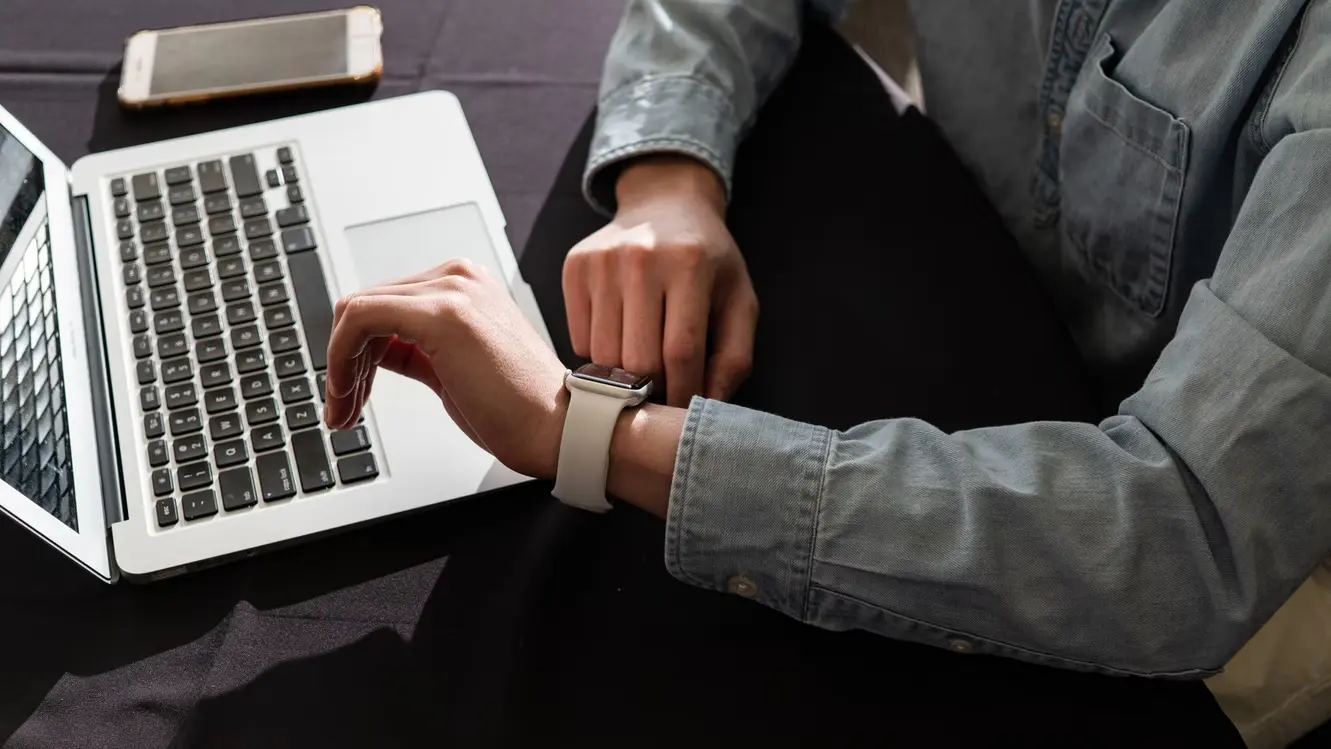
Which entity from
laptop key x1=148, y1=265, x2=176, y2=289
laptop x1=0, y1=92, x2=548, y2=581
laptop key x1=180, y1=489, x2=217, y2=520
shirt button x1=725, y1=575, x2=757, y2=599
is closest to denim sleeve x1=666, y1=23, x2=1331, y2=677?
shirt button x1=725, y1=575, x2=757, y2=599

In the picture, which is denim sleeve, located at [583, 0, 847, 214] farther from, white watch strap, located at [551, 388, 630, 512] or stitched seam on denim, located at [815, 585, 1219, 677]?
stitched seam on denim, located at [815, 585, 1219, 677]

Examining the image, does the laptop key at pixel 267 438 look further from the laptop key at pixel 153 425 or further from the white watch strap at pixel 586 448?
the white watch strap at pixel 586 448

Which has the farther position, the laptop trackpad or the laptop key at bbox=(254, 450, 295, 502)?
the laptop trackpad

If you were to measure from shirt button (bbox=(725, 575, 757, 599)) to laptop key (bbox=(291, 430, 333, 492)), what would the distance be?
0.22 metres

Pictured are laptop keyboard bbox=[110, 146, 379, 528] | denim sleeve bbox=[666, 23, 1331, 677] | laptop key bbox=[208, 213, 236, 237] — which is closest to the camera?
denim sleeve bbox=[666, 23, 1331, 677]

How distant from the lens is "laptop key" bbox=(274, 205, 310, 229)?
65 centimetres

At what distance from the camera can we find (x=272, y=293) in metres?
0.62

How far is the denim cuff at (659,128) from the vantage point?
2.22ft

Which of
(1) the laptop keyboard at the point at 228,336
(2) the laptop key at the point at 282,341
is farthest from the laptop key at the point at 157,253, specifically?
(2) the laptop key at the point at 282,341

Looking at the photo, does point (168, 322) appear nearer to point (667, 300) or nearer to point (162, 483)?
point (162, 483)

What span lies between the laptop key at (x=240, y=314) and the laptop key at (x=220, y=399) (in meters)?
0.05

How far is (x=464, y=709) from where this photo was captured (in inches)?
19.4

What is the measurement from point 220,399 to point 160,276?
0.11 meters

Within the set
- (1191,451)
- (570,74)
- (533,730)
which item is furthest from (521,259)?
(1191,451)
